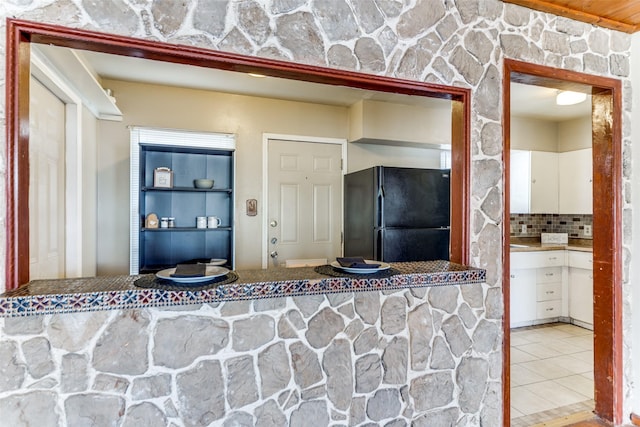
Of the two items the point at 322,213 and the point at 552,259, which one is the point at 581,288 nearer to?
the point at 552,259

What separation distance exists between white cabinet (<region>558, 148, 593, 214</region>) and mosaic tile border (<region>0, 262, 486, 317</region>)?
324 cm

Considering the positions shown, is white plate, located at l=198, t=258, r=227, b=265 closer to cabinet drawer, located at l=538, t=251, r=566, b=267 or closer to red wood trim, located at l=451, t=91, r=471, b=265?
red wood trim, located at l=451, t=91, r=471, b=265

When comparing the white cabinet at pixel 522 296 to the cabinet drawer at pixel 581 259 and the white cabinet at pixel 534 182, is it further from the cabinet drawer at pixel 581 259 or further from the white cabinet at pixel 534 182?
the white cabinet at pixel 534 182

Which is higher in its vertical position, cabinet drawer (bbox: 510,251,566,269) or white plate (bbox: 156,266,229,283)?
white plate (bbox: 156,266,229,283)

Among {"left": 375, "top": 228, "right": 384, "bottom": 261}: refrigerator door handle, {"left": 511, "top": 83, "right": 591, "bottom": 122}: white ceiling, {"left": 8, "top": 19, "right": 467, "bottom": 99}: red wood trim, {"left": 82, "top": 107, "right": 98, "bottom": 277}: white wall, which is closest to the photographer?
{"left": 8, "top": 19, "right": 467, "bottom": 99}: red wood trim

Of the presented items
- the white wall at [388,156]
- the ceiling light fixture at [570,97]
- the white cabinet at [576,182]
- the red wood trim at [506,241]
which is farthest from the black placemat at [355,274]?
the white cabinet at [576,182]

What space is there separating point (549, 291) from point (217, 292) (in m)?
4.06

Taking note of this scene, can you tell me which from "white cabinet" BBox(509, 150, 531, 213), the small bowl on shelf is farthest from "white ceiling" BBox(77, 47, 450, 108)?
"white cabinet" BBox(509, 150, 531, 213)

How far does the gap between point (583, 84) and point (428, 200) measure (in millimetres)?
1524

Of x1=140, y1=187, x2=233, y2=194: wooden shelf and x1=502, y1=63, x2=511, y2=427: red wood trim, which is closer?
x1=502, y1=63, x2=511, y2=427: red wood trim

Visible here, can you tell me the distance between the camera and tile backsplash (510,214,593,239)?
15.0 ft

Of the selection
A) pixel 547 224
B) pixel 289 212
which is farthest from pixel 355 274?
pixel 547 224

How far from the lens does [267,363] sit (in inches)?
60.8

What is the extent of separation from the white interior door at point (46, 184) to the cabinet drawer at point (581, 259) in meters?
4.87
